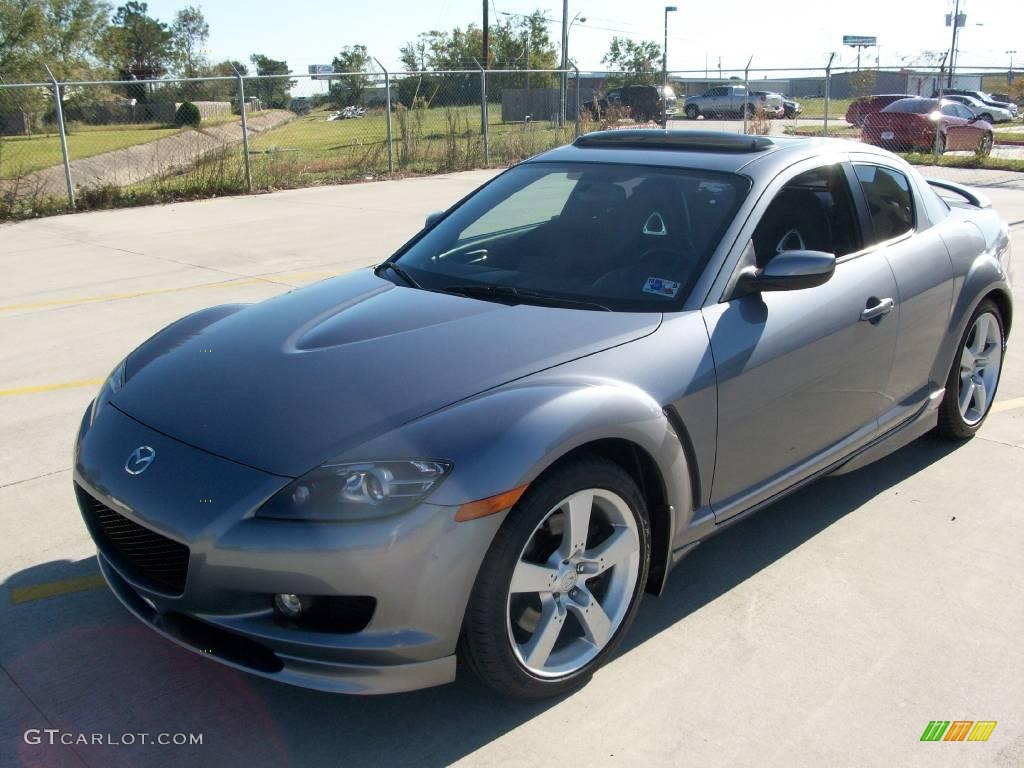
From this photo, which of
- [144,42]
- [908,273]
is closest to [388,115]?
[908,273]

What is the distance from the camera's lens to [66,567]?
12.6 feet

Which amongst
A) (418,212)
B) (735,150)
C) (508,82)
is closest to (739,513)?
(735,150)

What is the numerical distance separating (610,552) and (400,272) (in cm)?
169

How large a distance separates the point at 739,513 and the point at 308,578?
171 cm

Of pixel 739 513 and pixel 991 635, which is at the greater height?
pixel 739 513

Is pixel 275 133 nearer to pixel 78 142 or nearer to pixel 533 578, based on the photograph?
pixel 78 142

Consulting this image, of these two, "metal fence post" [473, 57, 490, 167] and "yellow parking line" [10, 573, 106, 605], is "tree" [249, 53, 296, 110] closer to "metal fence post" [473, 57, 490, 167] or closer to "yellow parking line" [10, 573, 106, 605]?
"metal fence post" [473, 57, 490, 167]

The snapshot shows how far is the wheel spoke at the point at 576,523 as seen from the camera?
2939mm

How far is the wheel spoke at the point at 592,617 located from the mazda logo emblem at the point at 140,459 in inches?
52.7

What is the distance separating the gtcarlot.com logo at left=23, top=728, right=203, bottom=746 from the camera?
2826mm

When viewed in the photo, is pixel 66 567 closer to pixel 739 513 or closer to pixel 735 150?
pixel 739 513

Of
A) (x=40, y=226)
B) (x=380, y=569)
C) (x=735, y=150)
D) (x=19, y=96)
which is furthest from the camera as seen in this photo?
(x=19, y=96)

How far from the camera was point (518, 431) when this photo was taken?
277 centimetres

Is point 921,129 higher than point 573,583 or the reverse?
higher
